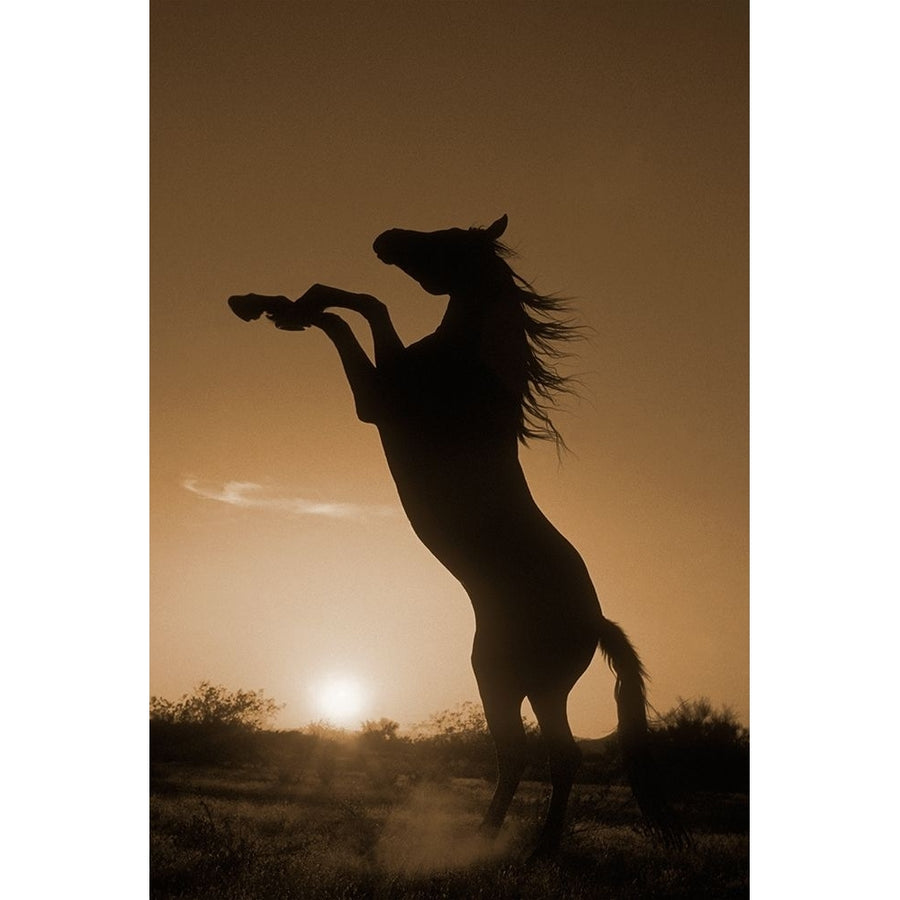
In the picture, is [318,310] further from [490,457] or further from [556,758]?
[556,758]

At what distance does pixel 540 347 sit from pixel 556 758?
Result: 87 centimetres

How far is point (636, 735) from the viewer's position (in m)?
2.60

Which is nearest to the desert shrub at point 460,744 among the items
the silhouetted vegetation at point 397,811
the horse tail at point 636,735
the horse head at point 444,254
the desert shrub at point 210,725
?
the silhouetted vegetation at point 397,811

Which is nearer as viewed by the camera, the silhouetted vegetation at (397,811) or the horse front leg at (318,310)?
the silhouetted vegetation at (397,811)

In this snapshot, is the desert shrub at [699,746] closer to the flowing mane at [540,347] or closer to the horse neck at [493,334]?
the flowing mane at [540,347]

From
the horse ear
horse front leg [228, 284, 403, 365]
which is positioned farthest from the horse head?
horse front leg [228, 284, 403, 365]

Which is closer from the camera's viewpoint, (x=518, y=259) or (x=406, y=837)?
(x=406, y=837)

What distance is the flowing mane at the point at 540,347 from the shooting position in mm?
2662

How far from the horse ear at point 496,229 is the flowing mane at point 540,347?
1 centimetres
